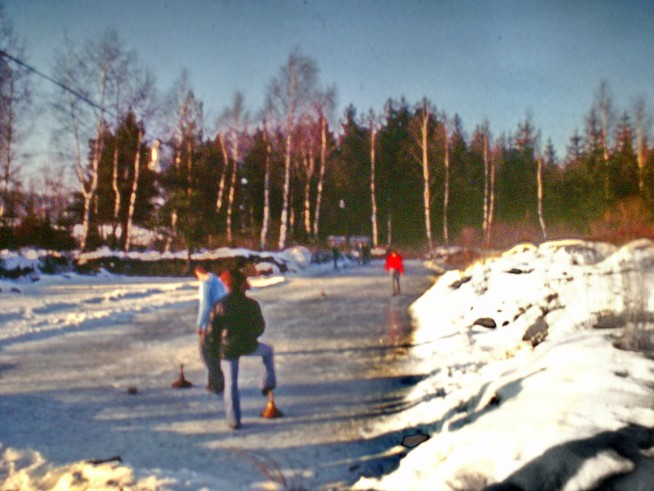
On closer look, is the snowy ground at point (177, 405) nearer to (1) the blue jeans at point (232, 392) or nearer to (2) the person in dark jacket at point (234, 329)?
(1) the blue jeans at point (232, 392)

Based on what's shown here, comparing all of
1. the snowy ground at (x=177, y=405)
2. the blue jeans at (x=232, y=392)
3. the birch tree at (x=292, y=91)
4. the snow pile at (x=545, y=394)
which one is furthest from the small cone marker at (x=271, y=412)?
the birch tree at (x=292, y=91)

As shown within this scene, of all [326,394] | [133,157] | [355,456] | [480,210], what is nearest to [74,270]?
[133,157]

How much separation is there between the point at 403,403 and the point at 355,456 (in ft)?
5.95

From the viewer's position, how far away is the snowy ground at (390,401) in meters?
3.80

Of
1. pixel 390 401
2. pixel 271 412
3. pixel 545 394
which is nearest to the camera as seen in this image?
pixel 545 394

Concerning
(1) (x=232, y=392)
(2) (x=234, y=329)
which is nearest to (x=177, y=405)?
(1) (x=232, y=392)

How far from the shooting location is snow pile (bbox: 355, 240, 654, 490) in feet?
11.6

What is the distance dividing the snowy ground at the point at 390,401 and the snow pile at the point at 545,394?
0.02 metres

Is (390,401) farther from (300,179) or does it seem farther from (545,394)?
(300,179)

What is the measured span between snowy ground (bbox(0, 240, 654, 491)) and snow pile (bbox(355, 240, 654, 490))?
0.02 m

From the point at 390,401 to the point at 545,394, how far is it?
2.73 meters

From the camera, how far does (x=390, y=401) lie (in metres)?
6.94

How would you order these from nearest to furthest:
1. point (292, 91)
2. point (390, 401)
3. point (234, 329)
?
point (234, 329), point (390, 401), point (292, 91)

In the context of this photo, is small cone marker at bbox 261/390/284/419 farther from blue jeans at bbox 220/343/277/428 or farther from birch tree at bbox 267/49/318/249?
birch tree at bbox 267/49/318/249
